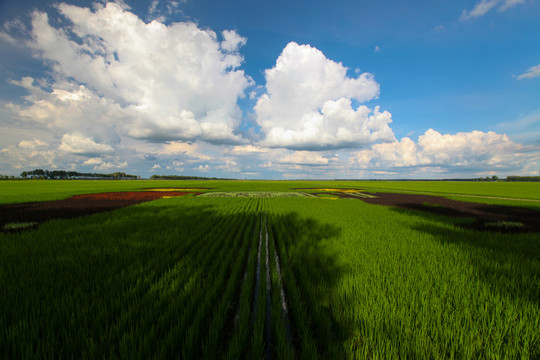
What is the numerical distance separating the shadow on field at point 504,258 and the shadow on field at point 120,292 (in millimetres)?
3858

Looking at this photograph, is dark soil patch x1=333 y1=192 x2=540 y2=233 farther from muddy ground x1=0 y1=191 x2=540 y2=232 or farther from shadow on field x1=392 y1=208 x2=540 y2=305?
shadow on field x1=392 y1=208 x2=540 y2=305

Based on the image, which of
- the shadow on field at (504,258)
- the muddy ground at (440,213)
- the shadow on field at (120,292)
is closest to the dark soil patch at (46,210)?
the muddy ground at (440,213)

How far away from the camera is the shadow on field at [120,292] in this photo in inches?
114

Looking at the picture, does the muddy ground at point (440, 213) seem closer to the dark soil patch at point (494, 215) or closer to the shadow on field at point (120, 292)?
the dark soil patch at point (494, 215)

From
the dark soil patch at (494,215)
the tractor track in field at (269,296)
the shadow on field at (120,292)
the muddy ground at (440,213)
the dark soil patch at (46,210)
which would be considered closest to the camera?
the shadow on field at (120,292)

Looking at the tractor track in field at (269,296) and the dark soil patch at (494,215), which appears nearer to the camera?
the tractor track in field at (269,296)

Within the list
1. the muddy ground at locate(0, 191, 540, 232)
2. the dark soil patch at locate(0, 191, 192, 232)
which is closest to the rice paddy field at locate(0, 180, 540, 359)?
the muddy ground at locate(0, 191, 540, 232)

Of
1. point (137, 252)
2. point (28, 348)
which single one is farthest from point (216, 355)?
point (137, 252)

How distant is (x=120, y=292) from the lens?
14.2ft

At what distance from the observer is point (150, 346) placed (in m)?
2.87

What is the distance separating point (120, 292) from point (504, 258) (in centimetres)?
1141

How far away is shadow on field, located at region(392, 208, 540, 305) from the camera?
4.57m

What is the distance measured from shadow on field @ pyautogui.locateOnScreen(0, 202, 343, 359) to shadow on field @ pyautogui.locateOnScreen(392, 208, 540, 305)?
3.86m

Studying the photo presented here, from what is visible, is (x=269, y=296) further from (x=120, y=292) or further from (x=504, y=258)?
(x=504, y=258)
